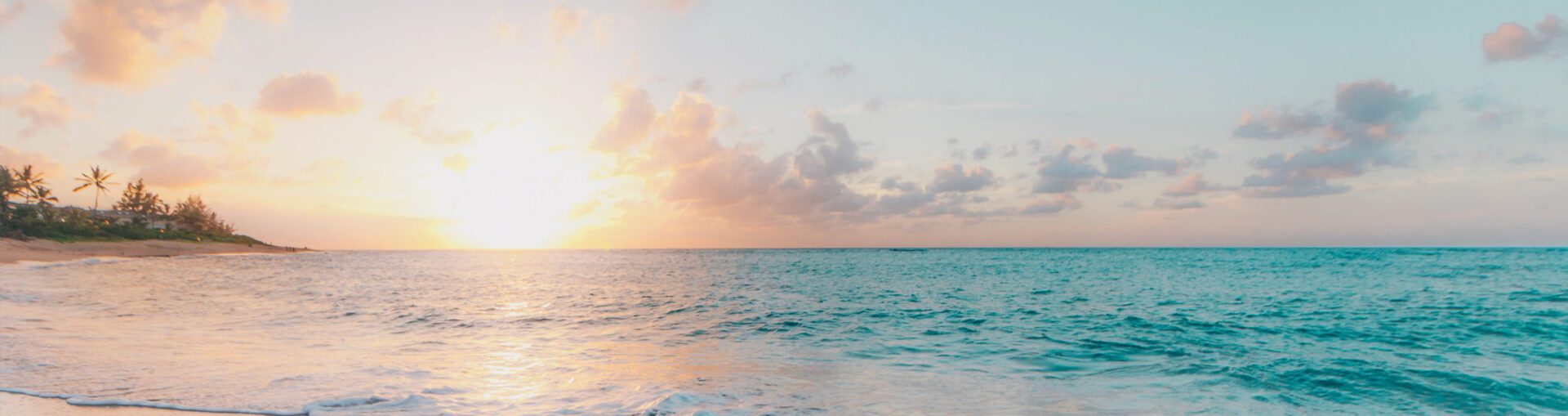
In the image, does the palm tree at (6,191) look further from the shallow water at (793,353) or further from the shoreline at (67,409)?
the shoreline at (67,409)

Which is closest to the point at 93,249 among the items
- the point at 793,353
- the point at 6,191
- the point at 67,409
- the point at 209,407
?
the point at 6,191

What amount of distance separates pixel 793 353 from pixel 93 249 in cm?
11517

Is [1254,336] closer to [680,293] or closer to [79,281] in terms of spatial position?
[680,293]

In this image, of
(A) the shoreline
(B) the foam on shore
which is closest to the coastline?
(B) the foam on shore

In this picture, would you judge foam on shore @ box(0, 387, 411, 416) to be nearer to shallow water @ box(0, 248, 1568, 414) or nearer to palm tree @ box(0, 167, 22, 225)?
shallow water @ box(0, 248, 1568, 414)

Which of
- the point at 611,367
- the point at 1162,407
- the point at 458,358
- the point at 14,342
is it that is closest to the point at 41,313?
the point at 14,342

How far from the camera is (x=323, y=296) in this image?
33.6 meters

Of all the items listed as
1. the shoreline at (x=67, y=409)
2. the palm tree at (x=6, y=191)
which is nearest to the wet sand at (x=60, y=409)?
the shoreline at (x=67, y=409)

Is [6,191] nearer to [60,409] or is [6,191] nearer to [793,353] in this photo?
[60,409]

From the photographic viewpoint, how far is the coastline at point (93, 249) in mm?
68750

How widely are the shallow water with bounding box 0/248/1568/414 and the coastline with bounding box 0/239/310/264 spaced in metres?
52.8

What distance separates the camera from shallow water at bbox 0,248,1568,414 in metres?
11.8

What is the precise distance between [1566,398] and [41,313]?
39.5m

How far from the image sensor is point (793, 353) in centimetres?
1716
